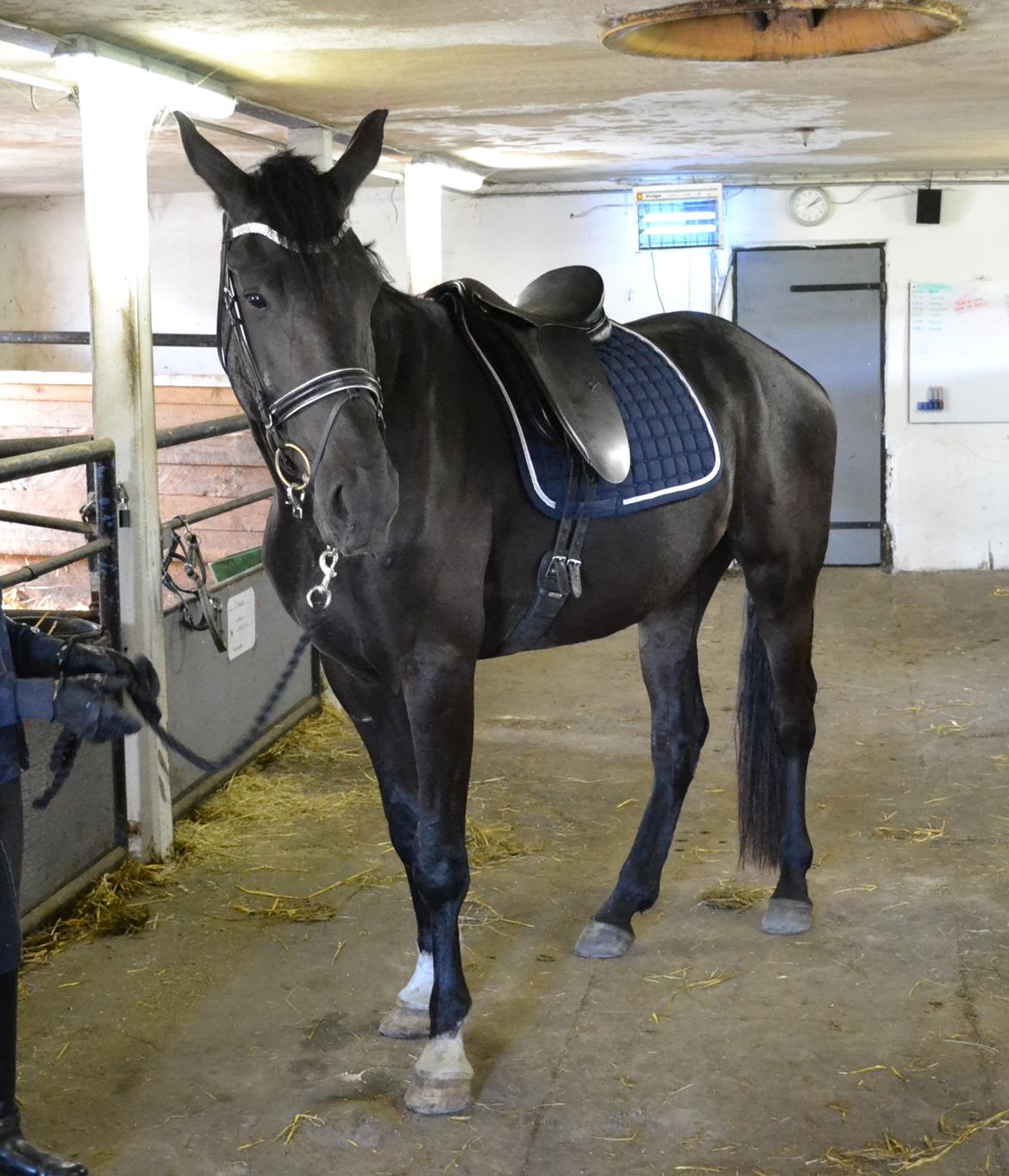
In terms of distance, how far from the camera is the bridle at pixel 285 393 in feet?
6.89

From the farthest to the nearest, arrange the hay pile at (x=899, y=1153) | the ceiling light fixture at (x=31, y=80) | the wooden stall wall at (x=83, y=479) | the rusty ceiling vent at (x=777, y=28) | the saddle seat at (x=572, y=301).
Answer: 1. the wooden stall wall at (x=83, y=479)
2. the ceiling light fixture at (x=31, y=80)
3. the saddle seat at (x=572, y=301)
4. the rusty ceiling vent at (x=777, y=28)
5. the hay pile at (x=899, y=1153)

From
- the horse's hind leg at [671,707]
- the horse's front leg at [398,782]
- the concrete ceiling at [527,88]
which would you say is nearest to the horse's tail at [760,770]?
the horse's hind leg at [671,707]

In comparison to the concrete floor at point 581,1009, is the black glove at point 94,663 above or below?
above

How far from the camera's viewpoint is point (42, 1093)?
8.21 feet

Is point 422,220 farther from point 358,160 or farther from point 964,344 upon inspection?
point 358,160

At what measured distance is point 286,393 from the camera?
2.13m

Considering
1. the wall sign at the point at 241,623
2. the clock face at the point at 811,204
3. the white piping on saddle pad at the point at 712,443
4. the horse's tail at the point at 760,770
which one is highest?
the clock face at the point at 811,204

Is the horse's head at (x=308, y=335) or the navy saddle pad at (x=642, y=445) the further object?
the navy saddle pad at (x=642, y=445)

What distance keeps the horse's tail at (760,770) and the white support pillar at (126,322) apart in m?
1.52

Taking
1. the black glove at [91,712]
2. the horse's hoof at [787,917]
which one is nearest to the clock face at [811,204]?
the horse's hoof at [787,917]

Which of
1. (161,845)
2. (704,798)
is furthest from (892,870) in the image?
(161,845)

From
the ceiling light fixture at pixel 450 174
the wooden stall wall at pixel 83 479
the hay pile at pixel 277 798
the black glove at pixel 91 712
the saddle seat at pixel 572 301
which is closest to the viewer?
the black glove at pixel 91 712

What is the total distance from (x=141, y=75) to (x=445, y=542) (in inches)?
62.7

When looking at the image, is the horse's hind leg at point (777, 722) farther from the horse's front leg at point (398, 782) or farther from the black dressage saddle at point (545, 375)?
the horse's front leg at point (398, 782)
